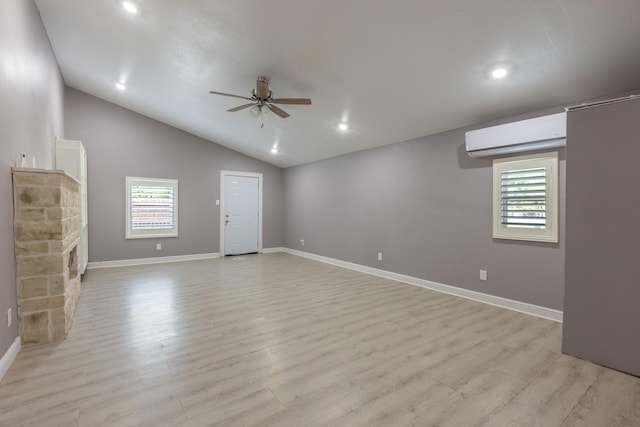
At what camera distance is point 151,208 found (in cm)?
642

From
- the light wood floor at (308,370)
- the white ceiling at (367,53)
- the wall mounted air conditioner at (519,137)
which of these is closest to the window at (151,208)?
the white ceiling at (367,53)

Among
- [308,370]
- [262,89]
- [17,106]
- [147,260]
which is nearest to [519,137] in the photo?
[262,89]

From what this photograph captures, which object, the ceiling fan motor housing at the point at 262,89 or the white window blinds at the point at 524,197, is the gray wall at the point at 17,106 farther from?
the white window blinds at the point at 524,197

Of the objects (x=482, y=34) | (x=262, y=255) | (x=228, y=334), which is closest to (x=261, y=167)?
(x=262, y=255)

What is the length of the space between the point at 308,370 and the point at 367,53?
2.91 metres

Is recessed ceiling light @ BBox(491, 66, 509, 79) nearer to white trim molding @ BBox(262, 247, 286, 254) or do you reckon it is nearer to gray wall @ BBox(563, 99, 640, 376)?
gray wall @ BBox(563, 99, 640, 376)

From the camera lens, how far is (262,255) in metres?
7.70

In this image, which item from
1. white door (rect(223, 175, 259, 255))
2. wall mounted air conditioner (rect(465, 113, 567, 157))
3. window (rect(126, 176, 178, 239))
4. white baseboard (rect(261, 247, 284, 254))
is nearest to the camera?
wall mounted air conditioner (rect(465, 113, 567, 157))

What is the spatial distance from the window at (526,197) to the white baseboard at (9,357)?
4.89 metres

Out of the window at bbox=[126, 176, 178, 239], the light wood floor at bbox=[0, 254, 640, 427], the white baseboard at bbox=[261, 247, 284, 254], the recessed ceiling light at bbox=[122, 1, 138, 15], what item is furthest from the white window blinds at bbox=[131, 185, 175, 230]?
the recessed ceiling light at bbox=[122, 1, 138, 15]

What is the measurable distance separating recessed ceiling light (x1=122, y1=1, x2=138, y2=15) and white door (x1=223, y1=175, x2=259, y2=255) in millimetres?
4514

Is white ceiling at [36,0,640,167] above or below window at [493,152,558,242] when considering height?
above

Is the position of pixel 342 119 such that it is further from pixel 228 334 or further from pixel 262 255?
pixel 262 255

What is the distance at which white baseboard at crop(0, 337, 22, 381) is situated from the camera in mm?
2112
